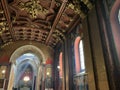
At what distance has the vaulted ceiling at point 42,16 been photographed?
6129mm

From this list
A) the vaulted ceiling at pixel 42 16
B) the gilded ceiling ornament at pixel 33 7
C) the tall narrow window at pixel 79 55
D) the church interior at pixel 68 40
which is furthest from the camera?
the tall narrow window at pixel 79 55

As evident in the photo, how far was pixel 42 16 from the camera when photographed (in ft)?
25.7

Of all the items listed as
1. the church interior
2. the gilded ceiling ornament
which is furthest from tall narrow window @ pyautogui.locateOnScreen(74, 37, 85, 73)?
the gilded ceiling ornament

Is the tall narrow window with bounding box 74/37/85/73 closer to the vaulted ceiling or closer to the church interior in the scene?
the church interior

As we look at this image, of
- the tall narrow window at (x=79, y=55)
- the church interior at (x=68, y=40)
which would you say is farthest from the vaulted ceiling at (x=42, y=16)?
the tall narrow window at (x=79, y=55)

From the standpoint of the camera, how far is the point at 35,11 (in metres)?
7.15

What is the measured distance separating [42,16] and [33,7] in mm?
1128

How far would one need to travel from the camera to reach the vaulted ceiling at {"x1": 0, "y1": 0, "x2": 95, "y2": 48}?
613cm

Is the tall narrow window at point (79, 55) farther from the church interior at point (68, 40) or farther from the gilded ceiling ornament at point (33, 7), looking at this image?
the gilded ceiling ornament at point (33, 7)

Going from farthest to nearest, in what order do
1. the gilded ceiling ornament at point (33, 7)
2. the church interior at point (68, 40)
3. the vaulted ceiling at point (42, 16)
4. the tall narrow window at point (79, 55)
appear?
1. the tall narrow window at point (79, 55)
2. the gilded ceiling ornament at point (33, 7)
3. the vaulted ceiling at point (42, 16)
4. the church interior at point (68, 40)

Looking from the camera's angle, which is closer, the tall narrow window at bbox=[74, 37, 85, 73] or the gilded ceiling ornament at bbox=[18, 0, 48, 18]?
the gilded ceiling ornament at bbox=[18, 0, 48, 18]

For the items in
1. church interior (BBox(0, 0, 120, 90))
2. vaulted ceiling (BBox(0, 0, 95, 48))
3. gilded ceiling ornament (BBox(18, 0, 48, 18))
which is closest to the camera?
church interior (BBox(0, 0, 120, 90))

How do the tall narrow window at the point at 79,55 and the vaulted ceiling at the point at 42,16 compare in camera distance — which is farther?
the tall narrow window at the point at 79,55

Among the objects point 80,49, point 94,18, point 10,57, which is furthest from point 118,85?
point 10,57
